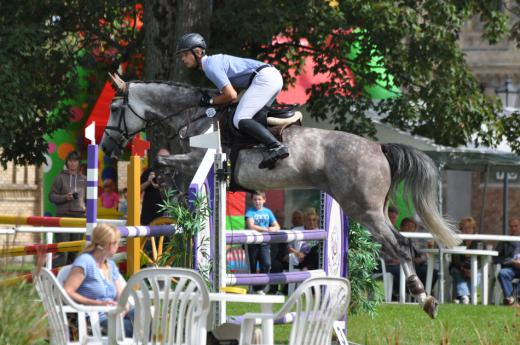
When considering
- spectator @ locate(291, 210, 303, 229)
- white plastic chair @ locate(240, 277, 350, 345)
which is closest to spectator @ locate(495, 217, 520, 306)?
spectator @ locate(291, 210, 303, 229)

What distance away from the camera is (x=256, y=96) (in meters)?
9.79

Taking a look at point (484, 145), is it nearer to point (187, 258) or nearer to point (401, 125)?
point (401, 125)

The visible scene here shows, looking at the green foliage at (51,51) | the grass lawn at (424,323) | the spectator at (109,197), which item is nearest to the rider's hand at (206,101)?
the grass lawn at (424,323)

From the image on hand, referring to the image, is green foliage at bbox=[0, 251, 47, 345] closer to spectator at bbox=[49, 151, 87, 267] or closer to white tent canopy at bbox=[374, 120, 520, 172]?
spectator at bbox=[49, 151, 87, 267]

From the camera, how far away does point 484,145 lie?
19312mm

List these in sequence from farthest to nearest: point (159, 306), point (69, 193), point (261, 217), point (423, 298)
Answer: point (261, 217) < point (69, 193) < point (423, 298) < point (159, 306)

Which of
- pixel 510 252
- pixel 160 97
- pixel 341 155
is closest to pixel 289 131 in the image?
pixel 341 155

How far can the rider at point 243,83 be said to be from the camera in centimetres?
965

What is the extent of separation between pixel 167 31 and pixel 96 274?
10354mm

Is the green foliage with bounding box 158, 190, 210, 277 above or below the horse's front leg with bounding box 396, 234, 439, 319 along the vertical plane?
above

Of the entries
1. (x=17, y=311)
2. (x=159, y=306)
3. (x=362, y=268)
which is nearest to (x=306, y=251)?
(x=362, y=268)

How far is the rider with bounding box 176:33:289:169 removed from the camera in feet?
31.7

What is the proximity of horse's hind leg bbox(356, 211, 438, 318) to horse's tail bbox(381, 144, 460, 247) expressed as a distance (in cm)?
36

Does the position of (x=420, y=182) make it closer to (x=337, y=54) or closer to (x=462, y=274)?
(x=462, y=274)
